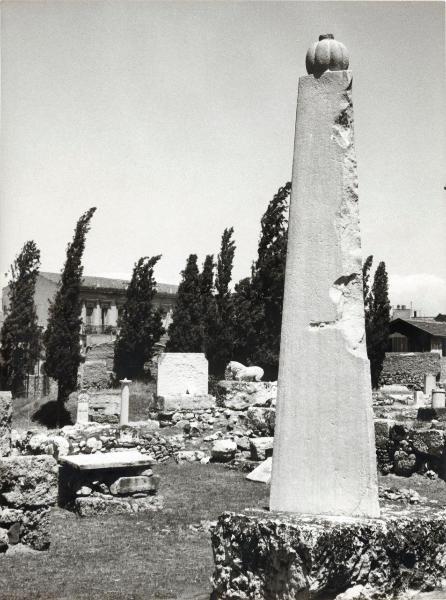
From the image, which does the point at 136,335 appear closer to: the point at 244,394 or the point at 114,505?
the point at 244,394

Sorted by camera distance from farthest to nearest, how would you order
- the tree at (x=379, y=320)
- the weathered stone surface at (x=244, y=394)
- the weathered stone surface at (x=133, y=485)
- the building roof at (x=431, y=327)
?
1. the building roof at (x=431, y=327)
2. the tree at (x=379, y=320)
3. the weathered stone surface at (x=244, y=394)
4. the weathered stone surface at (x=133, y=485)

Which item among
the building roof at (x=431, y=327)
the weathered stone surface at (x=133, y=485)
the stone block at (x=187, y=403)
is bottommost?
the weathered stone surface at (x=133, y=485)

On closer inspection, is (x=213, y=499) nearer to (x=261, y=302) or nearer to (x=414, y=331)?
(x=261, y=302)

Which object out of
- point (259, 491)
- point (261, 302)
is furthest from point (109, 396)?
point (259, 491)

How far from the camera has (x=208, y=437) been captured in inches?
688

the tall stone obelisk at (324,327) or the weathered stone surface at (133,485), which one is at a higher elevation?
the tall stone obelisk at (324,327)

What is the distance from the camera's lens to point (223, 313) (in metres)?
34.9

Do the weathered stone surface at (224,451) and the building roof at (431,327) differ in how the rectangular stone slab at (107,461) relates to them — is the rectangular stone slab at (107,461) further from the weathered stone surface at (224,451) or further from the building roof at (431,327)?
the building roof at (431,327)

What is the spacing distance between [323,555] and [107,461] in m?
7.92

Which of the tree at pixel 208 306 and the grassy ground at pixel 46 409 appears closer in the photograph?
the grassy ground at pixel 46 409

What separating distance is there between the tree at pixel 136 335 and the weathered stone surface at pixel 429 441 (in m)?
25.0

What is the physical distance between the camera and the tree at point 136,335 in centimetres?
3672

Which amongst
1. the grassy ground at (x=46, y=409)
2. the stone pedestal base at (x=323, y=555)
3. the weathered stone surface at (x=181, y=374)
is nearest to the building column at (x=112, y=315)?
the grassy ground at (x=46, y=409)

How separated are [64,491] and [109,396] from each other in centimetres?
1675
